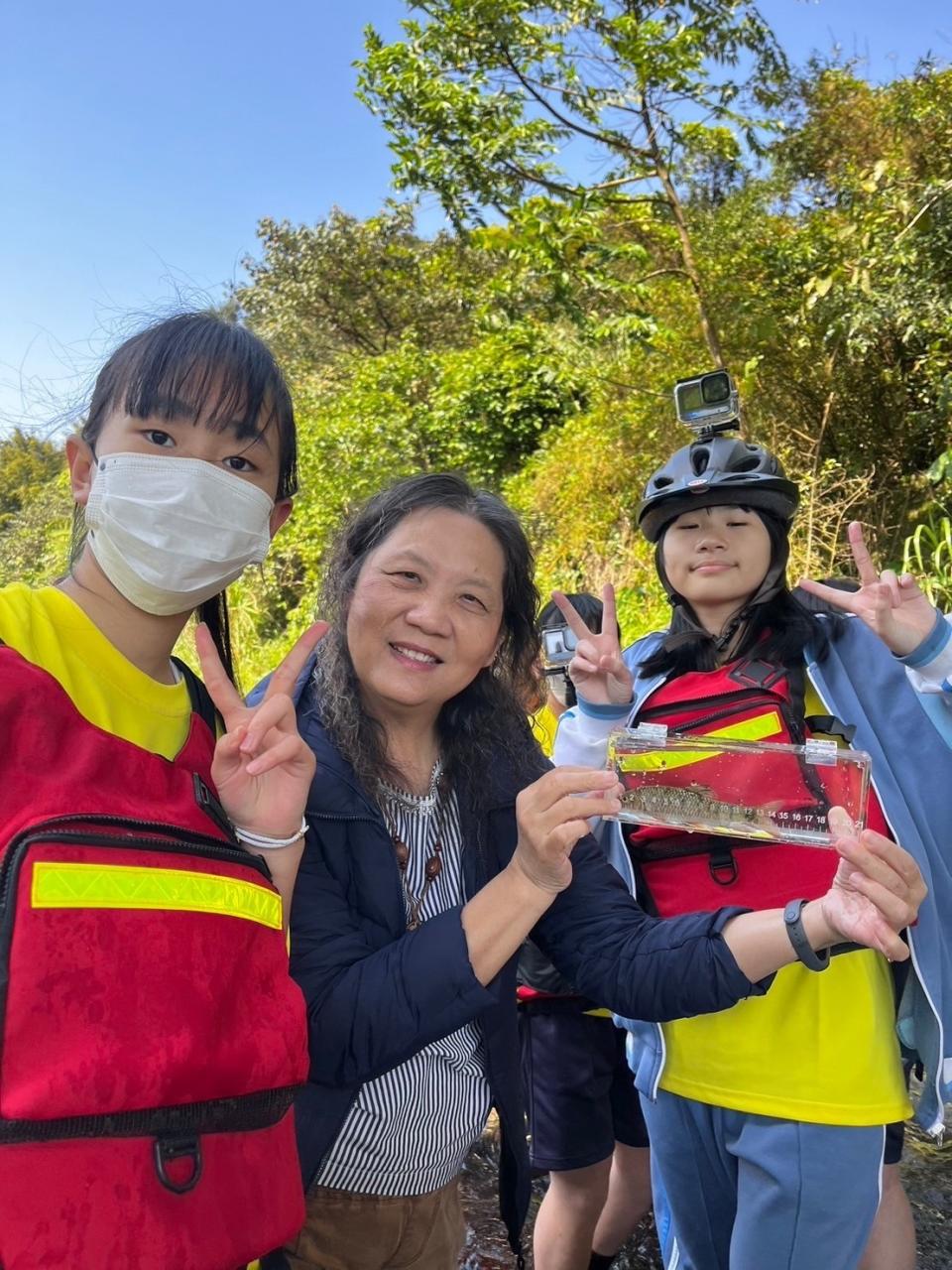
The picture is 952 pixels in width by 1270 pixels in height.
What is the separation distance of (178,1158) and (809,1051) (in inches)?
52.9

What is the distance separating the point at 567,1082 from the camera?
7.96 feet

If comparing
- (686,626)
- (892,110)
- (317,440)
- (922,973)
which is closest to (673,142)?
(892,110)

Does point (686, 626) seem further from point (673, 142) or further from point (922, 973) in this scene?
point (673, 142)

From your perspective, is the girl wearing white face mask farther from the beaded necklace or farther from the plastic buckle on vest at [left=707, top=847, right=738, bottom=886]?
the plastic buckle on vest at [left=707, top=847, right=738, bottom=886]

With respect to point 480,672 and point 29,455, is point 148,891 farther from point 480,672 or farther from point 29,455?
point 29,455

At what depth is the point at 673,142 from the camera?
24.2ft

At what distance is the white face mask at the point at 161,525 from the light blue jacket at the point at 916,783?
121 centimetres

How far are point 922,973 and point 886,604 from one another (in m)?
0.77

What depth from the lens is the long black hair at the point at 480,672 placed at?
1617 mm

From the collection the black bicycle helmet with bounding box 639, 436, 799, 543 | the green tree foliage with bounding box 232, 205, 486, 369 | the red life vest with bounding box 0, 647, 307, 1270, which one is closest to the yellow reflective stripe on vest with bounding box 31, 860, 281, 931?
the red life vest with bounding box 0, 647, 307, 1270

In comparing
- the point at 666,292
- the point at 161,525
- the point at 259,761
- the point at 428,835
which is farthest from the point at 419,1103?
the point at 666,292

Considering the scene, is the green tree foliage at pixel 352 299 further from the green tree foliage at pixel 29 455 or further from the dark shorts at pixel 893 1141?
the dark shorts at pixel 893 1141

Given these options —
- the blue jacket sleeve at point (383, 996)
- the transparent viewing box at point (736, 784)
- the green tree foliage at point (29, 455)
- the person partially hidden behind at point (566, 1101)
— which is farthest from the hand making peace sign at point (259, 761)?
the person partially hidden behind at point (566, 1101)

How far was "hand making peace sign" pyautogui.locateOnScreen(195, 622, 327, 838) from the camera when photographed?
125 cm
